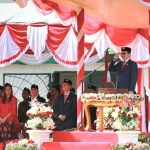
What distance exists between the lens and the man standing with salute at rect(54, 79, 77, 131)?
533 inches

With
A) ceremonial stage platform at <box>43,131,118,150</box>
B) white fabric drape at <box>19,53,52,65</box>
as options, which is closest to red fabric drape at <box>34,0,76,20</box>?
white fabric drape at <box>19,53,52,65</box>

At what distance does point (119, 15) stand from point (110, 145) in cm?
504

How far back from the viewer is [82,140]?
470 inches

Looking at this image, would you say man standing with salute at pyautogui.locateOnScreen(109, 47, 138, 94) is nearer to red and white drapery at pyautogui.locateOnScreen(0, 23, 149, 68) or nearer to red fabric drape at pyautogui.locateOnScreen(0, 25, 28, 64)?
red and white drapery at pyautogui.locateOnScreen(0, 23, 149, 68)

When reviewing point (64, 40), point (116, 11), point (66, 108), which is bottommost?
point (66, 108)

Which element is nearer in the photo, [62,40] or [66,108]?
[66,108]

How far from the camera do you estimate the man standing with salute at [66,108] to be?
13547 mm

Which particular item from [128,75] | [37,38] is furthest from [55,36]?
[128,75]

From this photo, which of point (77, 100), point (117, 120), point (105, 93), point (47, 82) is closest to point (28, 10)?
point (47, 82)

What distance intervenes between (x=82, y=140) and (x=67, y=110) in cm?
179

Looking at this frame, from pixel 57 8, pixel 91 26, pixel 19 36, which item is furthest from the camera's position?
pixel 91 26

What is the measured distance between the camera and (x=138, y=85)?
17.8m

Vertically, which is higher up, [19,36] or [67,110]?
[19,36]

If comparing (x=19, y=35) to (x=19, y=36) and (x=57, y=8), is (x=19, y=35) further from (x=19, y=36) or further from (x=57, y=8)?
(x=57, y=8)
